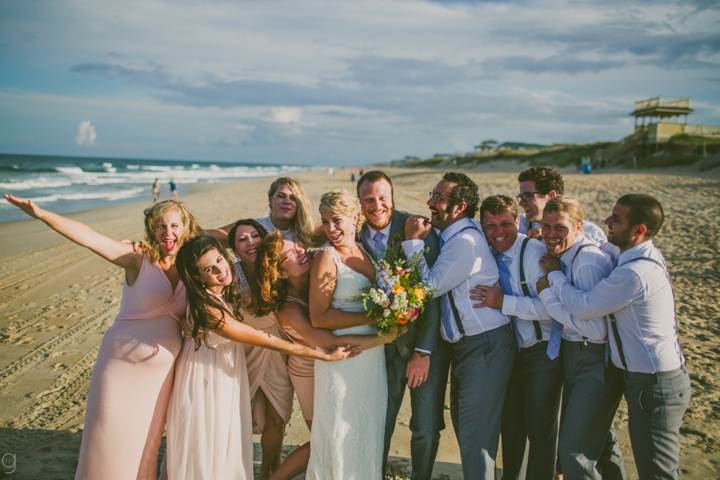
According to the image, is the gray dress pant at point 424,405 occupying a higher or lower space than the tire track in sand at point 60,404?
higher

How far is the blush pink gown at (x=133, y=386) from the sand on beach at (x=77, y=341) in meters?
1.57

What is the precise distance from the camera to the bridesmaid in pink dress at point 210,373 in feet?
12.0

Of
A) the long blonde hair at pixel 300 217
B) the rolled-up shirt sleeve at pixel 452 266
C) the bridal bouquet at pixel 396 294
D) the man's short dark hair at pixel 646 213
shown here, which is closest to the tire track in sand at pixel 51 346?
the long blonde hair at pixel 300 217

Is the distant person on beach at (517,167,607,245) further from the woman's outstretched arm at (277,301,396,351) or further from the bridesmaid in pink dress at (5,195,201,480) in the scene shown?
the bridesmaid in pink dress at (5,195,201,480)

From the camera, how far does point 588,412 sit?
3541 millimetres

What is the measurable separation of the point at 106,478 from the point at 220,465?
851mm

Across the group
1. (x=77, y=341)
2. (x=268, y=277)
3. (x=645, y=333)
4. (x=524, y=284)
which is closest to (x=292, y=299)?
(x=268, y=277)

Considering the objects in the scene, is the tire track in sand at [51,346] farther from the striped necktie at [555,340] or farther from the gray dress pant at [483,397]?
the striped necktie at [555,340]

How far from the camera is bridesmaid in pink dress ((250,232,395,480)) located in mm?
3737

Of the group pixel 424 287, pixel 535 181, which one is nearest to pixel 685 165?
pixel 535 181

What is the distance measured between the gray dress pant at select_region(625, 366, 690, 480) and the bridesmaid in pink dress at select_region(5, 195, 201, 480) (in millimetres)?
3706

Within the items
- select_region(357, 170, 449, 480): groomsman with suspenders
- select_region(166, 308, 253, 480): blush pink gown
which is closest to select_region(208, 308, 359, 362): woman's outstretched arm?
select_region(166, 308, 253, 480): blush pink gown

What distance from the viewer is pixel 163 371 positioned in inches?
148

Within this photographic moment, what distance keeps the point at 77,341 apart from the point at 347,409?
609cm
